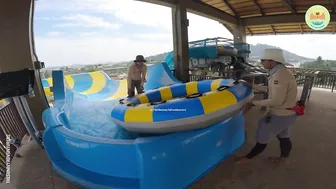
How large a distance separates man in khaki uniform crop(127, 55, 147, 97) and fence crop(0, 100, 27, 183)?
1.80 m

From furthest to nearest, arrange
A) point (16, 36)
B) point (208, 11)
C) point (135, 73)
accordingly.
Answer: point (208, 11)
point (135, 73)
point (16, 36)

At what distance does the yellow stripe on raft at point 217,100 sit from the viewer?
184 centimetres

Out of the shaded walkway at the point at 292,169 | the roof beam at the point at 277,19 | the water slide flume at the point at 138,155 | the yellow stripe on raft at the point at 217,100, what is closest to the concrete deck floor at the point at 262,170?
the shaded walkway at the point at 292,169

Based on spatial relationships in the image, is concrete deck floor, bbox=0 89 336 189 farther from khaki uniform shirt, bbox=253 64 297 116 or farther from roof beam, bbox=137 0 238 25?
roof beam, bbox=137 0 238 25

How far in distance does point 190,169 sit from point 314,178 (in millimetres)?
1132

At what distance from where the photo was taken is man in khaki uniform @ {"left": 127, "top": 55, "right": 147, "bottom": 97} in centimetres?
385

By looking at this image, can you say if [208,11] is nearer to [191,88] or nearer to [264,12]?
[264,12]

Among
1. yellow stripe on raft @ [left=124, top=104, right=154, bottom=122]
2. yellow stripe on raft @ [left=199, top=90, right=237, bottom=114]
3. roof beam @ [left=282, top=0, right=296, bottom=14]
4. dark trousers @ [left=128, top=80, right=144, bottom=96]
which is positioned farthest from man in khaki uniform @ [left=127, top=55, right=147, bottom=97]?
roof beam @ [left=282, top=0, right=296, bottom=14]

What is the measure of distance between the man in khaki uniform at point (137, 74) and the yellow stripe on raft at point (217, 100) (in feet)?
6.99

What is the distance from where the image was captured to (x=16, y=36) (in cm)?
282

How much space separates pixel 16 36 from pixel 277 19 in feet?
27.5

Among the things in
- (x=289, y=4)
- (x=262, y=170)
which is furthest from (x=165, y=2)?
(x=262, y=170)

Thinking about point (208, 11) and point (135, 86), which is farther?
point (208, 11)

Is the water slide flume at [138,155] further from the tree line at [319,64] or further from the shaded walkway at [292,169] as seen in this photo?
the tree line at [319,64]
